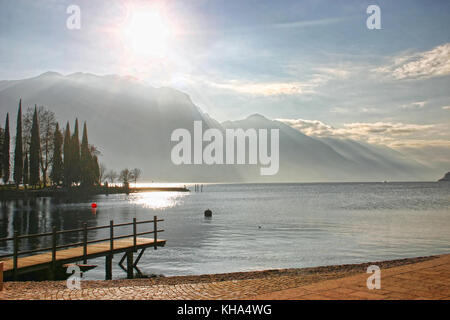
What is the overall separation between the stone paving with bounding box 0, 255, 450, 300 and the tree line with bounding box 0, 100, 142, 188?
232 ft

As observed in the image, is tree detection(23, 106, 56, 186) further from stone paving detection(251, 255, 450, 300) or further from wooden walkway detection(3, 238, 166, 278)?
stone paving detection(251, 255, 450, 300)

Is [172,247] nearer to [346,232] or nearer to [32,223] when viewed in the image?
[346,232]

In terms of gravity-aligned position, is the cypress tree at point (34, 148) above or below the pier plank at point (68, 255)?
Answer: above

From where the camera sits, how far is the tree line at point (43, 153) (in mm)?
74625

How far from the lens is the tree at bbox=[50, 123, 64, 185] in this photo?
85562 mm

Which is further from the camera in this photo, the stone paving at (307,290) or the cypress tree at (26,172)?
the cypress tree at (26,172)

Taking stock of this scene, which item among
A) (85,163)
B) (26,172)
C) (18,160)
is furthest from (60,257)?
(85,163)

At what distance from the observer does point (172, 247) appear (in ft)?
95.1

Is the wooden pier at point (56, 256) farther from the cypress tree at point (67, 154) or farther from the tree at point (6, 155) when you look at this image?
the cypress tree at point (67, 154)

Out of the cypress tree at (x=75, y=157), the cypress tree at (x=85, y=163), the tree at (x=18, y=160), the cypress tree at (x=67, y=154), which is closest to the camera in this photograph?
the tree at (x=18, y=160)

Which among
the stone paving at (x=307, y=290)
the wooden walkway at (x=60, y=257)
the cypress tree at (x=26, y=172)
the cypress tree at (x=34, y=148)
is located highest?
the cypress tree at (x=34, y=148)

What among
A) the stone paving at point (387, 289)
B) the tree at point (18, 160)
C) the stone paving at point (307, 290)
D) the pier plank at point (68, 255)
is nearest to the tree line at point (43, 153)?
the tree at point (18, 160)

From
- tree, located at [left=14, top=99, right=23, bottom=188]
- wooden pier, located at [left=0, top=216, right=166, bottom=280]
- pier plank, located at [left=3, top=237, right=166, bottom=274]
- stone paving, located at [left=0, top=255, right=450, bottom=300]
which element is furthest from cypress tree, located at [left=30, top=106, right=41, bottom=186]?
stone paving, located at [left=0, top=255, right=450, bottom=300]
